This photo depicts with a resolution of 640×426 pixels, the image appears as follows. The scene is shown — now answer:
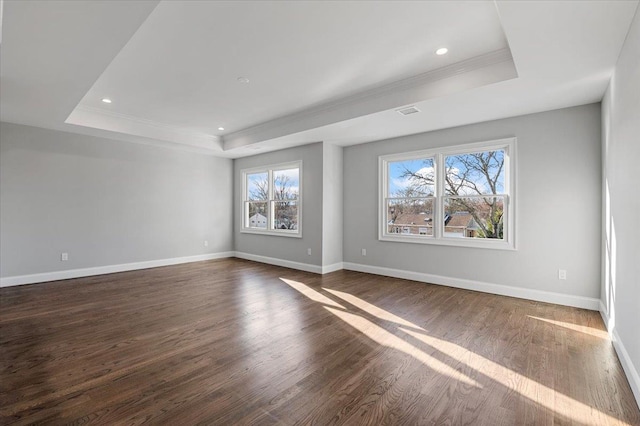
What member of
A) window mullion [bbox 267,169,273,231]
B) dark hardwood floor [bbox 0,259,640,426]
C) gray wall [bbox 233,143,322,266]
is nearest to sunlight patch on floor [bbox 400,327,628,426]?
dark hardwood floor [bbox 0,259,640,426]

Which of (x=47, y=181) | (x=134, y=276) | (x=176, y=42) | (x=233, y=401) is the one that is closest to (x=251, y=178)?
(x=134, y=276)

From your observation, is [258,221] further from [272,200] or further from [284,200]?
[284,200]

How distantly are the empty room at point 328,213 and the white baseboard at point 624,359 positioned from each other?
32mm

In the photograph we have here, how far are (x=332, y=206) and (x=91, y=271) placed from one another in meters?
4.51

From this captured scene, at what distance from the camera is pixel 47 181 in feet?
16.1

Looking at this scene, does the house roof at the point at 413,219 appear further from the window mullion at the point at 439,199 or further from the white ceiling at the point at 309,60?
Answer: the white ceiling at the point at 309,60

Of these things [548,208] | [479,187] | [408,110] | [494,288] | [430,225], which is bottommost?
[494,288]

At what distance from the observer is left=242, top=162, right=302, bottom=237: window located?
6.33m

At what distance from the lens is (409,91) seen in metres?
3.58

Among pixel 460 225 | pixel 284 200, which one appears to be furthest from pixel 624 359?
pixel 284 200

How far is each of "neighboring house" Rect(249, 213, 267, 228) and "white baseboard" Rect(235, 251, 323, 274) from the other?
0.70 metres

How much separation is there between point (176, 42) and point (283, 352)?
2919 mm

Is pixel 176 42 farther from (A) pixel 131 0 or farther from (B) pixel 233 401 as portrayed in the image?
(B) pixel 233 401

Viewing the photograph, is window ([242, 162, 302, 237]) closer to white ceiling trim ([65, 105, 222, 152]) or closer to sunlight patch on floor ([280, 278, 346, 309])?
white ceiling trim ([65, 105, 222, 152])
